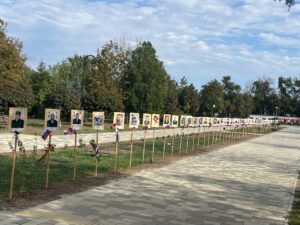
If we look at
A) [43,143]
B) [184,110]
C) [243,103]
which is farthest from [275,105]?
[43,143]

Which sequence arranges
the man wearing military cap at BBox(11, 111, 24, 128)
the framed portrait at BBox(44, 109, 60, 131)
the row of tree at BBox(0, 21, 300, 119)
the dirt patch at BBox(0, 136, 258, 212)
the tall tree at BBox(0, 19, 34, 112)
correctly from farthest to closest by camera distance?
1. the row of tree at BBox(0, 21, 300, 119)
2. the tall tree at BBox(0, 19, 34, 112)
3. the framed portrait at BBox(44, 109, 60, 131)
4. the man wearing military cap at BBox(11, 111, 24, 128)
5. the dirt patch at BBox(0, 136, 258, 212)

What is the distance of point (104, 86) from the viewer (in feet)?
163

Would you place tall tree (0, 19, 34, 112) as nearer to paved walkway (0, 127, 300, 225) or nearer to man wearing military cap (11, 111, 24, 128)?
paved walkway (0, 127, 300, 225)

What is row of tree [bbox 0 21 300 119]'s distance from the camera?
110ft

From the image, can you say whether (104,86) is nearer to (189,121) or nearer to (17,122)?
(189,121)

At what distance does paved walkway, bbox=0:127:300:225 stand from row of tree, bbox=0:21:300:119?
18.1m

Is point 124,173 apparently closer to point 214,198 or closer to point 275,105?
point 214,198

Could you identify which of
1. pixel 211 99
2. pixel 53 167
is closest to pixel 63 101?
pixel 53 167

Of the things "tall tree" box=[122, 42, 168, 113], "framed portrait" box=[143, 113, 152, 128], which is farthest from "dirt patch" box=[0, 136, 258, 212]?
"tall tree" box=[122, 42, 168, 113]

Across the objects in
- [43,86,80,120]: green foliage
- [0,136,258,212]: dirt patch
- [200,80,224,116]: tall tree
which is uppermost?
[200,80,224,116]: tall tree

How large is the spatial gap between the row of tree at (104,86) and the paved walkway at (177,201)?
59.3ft

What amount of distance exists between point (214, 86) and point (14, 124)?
87.3m

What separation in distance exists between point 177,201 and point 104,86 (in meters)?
40.6

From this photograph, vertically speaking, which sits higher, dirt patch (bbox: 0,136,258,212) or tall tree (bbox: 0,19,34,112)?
tall tree (bbox: 0,19,34,112)
